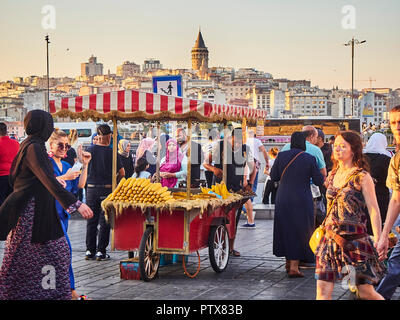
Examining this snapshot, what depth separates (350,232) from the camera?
5.10 metres

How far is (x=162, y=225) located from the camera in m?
7.60

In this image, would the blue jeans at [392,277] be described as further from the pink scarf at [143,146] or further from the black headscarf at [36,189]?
the pink scarf at [143,146]

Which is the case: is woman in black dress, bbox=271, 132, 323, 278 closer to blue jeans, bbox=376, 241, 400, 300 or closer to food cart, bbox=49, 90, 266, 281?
food cart, bbox=49, 90, 266, 281

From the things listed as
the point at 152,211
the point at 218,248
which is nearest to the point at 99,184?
the point at 152,211

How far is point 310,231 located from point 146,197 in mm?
1873

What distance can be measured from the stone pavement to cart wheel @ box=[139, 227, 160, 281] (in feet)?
0.36

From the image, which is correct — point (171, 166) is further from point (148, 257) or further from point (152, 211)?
point (148, 257)

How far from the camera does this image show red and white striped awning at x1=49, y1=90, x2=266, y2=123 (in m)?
7.46

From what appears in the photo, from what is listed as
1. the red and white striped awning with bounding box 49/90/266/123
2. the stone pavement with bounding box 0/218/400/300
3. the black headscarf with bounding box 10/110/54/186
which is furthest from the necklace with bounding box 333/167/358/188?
the red and white striped awning with bounding box 49/90/266/123

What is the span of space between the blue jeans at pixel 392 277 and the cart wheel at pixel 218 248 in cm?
268

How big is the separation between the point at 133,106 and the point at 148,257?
64.6 inches

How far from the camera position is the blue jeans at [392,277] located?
534 centimetres

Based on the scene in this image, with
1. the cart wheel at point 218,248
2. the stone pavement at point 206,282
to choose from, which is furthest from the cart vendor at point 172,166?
the cart wheel at point 218,248
